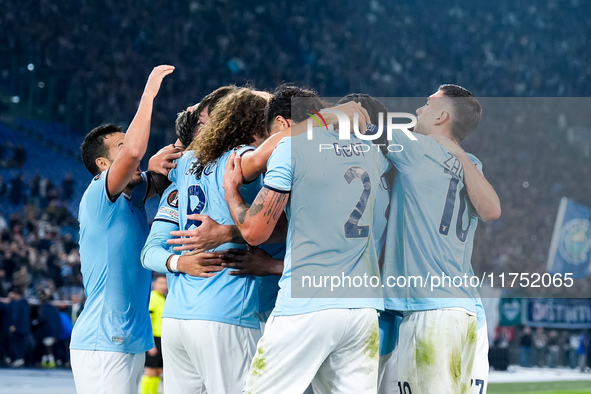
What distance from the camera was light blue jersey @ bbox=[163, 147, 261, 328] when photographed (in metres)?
3.43

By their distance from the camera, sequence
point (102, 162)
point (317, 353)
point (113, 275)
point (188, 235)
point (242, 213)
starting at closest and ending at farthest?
1. point (317, 353)
2. point (242, 213)
3. point (188, 235)
4. point (113, 275)
5. point (102, 162)

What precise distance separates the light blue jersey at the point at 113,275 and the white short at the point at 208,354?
1.86 feet

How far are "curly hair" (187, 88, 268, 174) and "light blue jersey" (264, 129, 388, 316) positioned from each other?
0.51 m

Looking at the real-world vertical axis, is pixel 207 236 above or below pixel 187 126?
below

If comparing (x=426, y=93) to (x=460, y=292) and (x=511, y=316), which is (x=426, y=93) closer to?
(x=511, y=316)

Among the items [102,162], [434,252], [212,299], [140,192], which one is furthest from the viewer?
[102,162]

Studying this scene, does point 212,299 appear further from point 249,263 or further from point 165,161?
point 165,161

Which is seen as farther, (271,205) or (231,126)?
(231,126)

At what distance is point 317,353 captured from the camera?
310cm

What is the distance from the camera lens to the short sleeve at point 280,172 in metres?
3.18

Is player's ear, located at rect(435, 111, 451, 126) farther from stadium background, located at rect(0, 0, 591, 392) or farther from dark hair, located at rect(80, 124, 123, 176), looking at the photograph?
stadium background, located at rect(0, 0, 591, 392)

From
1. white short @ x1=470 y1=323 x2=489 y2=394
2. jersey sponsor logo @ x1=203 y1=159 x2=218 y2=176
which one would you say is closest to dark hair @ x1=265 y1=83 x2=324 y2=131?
jersey sponsor logo @ x1=203 y1=159 x2=218 y2=176

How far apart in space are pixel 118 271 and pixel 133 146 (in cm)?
82

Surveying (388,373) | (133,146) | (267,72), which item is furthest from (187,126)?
(267,72)
